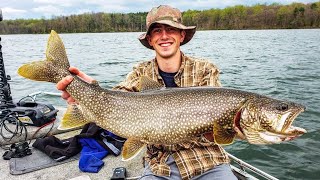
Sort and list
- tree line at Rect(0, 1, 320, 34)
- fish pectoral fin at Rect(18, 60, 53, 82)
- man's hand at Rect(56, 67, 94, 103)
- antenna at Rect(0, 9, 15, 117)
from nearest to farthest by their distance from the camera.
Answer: fish pectoral fin at Rect(18, 60, 53, 82) → man's hand at Rect(56, 67, 94, 103) → antenna at Rect(0, 9, 15, 117) → tree line at Rect(0, 1, 320, 34)

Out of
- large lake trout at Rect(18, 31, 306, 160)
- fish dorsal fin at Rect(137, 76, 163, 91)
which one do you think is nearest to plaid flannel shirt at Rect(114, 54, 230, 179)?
large lake trout at Rect(18, 31, 306, 160)

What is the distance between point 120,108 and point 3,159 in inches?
Result: 90.4

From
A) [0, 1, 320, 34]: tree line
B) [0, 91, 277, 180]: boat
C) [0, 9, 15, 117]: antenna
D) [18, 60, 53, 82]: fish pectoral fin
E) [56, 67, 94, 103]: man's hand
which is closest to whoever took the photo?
[18, 60, 53, 82]: fish pectoral fin

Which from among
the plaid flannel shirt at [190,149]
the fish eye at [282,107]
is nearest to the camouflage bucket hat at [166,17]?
the plaid flannel shirt at [190,149]

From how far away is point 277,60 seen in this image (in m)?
20.7

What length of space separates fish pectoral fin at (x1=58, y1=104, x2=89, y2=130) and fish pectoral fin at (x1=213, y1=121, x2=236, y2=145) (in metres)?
1.27

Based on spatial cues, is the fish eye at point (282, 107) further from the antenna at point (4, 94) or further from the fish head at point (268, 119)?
the antenna at point (4, 94)

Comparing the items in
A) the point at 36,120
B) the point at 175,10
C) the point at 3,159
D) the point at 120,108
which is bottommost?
the point at 3,159

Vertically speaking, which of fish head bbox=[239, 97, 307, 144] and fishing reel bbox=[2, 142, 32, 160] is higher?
fish head bbox=[239, 97, 307, 144]

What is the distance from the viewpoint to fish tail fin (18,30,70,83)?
122 inches

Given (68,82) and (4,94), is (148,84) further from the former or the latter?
(4,94)

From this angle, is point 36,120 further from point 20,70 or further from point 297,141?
point 297,141

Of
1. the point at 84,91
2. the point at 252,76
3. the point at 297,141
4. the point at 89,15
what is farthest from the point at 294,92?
the point at 89,15

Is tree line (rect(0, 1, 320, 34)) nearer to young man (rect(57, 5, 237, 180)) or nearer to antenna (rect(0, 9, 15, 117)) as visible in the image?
antenna (rect(0, 9, 15, 117))
